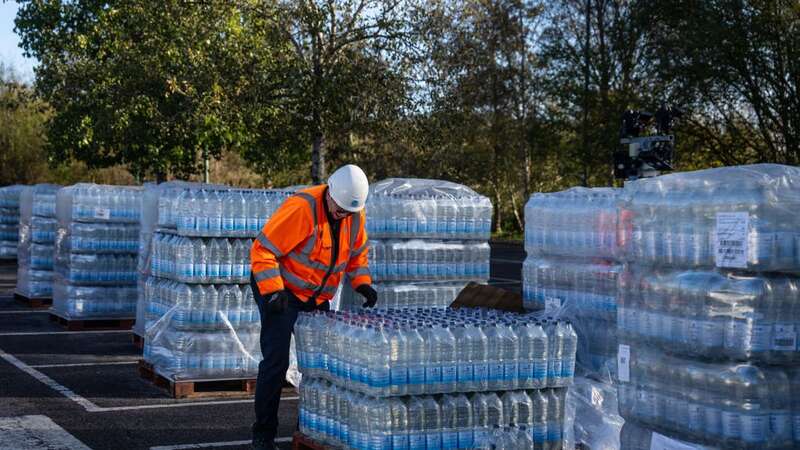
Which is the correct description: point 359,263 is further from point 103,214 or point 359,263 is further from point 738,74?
point 738,74

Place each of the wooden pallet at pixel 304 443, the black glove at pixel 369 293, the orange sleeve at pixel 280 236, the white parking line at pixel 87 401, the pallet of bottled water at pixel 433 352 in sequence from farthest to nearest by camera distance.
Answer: the white parking line at pixel 87 401
the black glove at pixel 369 293
the orange sleeve at pixel 280 236
the wooden pallet at pixel 304 443
the pallet of bottled water at pixel 433 352

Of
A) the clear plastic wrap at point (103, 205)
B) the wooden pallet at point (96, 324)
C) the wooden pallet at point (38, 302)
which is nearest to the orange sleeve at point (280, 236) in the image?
the clear plastic wrap at point (103, 205)

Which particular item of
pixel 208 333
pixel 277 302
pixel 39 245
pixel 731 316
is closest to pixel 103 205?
pixel 39 245

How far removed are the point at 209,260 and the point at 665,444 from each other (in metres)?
5.93

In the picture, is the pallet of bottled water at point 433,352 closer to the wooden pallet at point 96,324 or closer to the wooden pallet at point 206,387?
the wooden pallet at point 206,387

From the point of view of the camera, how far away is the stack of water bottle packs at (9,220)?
A: 82.0 feet

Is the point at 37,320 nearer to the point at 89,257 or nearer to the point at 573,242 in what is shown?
the point at 89,257

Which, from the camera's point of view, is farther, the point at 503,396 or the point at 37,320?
the point at 37,320

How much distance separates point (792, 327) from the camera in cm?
563

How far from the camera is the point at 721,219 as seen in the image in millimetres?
5730

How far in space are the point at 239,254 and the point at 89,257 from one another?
494 centimetres

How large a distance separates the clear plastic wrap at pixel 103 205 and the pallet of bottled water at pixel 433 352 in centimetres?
784

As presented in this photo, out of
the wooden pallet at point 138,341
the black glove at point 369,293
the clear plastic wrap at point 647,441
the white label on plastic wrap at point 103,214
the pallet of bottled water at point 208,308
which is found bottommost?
the wooden pallet at point 138,341

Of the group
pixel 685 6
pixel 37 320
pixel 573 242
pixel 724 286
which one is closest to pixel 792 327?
pixel 724 286
